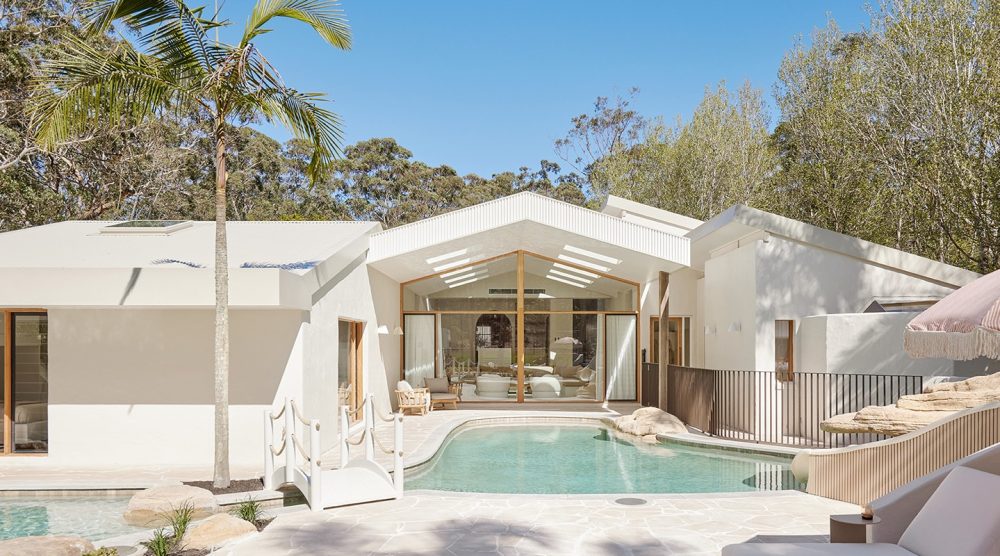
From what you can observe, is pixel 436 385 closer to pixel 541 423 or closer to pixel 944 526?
pixel 541 423

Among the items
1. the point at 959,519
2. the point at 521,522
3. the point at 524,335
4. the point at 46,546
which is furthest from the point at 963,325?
the point at 524,335

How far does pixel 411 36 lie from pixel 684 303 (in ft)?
62.2

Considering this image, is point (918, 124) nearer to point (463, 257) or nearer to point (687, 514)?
point (463, 257)

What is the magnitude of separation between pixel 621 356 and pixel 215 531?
524 inches

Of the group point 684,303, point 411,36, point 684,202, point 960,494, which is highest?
point 411,36

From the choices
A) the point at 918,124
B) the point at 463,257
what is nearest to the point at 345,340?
the point at 463,257

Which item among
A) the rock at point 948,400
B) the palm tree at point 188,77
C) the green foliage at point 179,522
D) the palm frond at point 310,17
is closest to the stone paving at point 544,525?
the green foliage at point 179,522

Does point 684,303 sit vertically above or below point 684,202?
below

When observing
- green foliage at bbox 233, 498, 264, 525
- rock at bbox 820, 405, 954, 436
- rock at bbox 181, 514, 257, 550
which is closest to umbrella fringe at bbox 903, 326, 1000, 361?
rock at bbox 820, 405, 954, 436

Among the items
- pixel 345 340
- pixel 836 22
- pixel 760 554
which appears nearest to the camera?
pixel 760 554

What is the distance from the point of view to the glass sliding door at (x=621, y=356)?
18438 millimetres

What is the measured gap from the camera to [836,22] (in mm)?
25703

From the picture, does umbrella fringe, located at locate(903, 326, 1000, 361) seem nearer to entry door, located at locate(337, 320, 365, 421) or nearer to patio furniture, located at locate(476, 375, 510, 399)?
entry door, located at locate(337, 320, 365, 421)

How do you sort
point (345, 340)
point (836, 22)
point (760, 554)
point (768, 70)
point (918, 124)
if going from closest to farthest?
point (760, 554)
point (345, 340)
point (918, 124)
point (836, 22)
point (768, 70)
